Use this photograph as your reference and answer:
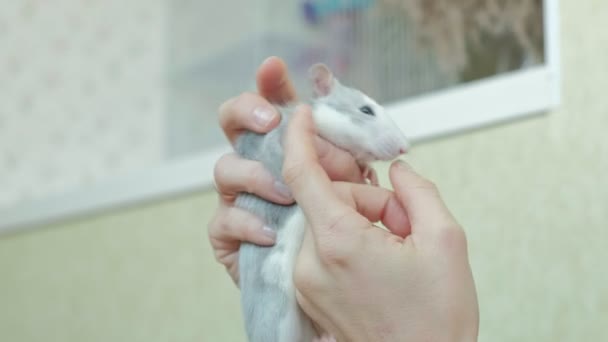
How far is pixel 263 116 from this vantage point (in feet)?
3.05

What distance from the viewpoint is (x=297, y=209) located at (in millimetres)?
878

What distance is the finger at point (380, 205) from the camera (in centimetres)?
81

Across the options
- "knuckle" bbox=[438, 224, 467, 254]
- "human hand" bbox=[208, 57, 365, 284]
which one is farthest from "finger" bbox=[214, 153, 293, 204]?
"knuckle" bbox=[438, 224, 467, 254]

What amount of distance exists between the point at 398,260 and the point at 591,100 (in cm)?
63

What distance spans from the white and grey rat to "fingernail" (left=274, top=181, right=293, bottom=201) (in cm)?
1

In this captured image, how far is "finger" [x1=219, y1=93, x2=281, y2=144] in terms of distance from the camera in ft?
3.05

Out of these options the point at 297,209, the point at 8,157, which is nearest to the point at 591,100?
the point at 297,209

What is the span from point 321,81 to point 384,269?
414 millimetres

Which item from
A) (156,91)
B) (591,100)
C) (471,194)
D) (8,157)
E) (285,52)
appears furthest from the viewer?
(8,157)

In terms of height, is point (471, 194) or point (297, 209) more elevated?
point (297, 209)

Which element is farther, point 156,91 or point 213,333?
point 156,91

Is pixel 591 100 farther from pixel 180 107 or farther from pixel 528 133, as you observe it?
pixel 180 107

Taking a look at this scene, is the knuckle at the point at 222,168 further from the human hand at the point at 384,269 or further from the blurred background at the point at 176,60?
the blurred background at the point at 176,60

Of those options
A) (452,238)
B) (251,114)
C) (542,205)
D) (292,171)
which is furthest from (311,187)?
(542,205)
